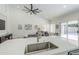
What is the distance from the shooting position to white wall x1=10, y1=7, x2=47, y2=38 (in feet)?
12.4

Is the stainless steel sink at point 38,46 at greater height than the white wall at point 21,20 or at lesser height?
lesser

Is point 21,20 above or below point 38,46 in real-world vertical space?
above

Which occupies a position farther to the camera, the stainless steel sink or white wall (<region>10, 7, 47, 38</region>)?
white wall (<region>10, 7, 47, 38</region>)

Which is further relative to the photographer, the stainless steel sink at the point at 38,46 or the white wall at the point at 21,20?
the white wall at the point at 21,20

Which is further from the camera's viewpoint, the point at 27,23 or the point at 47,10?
the point at 27,23

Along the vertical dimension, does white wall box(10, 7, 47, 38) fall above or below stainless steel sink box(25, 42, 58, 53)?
above

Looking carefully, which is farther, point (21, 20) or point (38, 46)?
point (21, 20)

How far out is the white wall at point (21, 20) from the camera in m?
3.77

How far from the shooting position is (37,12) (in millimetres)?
3697

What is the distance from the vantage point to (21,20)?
419cm
